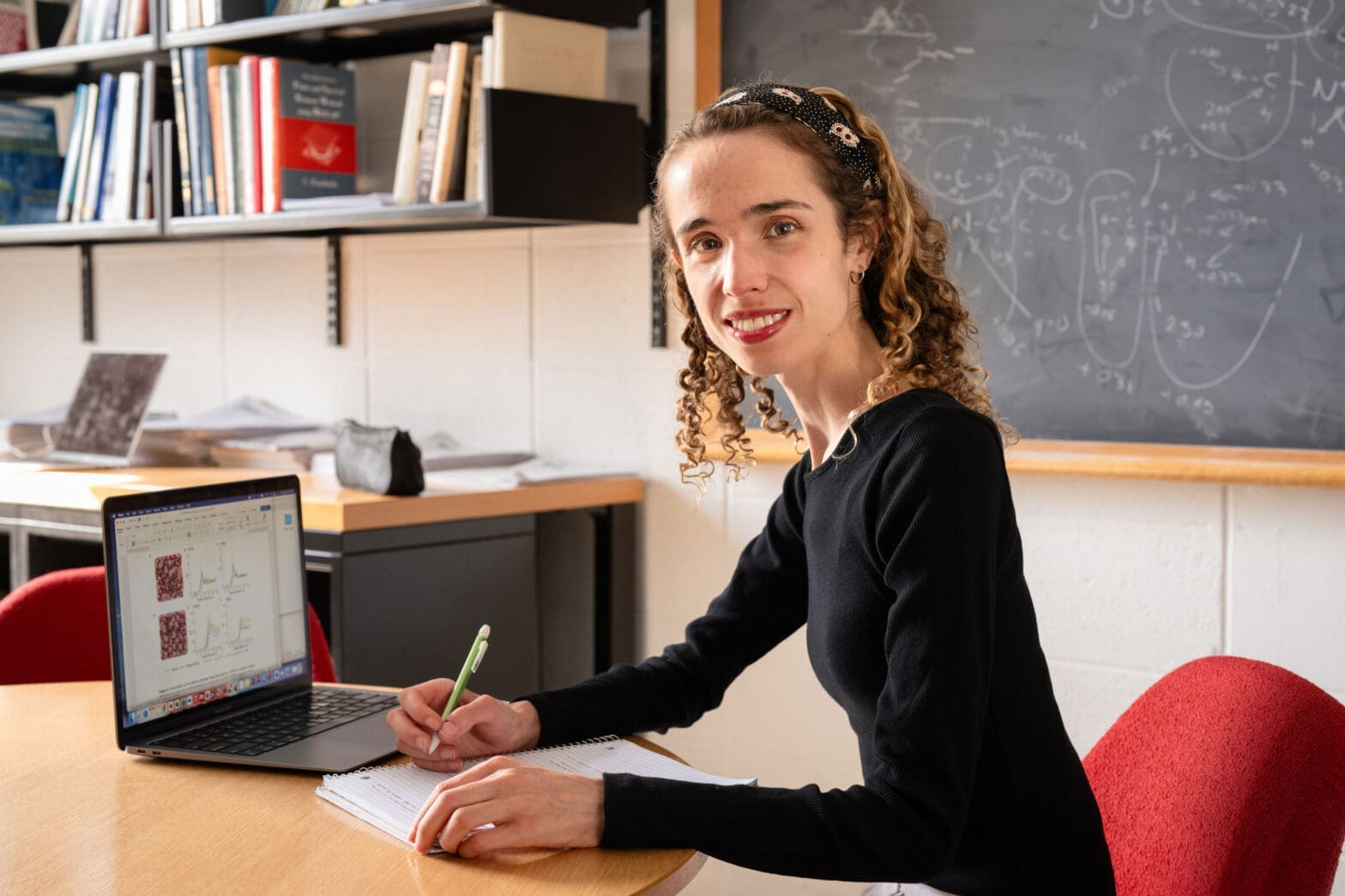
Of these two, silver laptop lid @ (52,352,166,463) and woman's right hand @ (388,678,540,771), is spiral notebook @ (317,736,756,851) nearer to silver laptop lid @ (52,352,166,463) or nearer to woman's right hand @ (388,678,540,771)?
woman's right hand @ (388,678,540,771)

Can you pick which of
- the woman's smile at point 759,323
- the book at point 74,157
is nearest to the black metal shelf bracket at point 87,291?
the book at point 74,157

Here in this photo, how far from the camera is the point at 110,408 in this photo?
300 cm

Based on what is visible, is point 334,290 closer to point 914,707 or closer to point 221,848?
point 221,848

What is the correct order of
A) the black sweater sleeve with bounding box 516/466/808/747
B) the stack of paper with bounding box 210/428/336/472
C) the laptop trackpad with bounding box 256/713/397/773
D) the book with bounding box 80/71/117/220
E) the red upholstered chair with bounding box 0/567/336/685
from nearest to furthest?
1. the laptop trackpad with bounding box 256/713/397/773
2. the black sweater sleeve with bounding box 516/466/808/747
3. the red upholstered chair with bounding box 0/567/336/685
4. the stack of paper with bounding box 210/428/336/472
5. the book with bounding box 80/71/117/220

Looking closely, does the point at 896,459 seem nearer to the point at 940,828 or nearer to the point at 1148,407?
the point at 940,828

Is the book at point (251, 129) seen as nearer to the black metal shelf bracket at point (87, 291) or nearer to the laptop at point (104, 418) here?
the laptop at point (104, 418)

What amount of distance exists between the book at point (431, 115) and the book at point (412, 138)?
13 mm

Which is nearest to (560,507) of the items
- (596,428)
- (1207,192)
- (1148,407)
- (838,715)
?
(596,428)

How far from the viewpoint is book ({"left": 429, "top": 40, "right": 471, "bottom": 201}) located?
101 inches

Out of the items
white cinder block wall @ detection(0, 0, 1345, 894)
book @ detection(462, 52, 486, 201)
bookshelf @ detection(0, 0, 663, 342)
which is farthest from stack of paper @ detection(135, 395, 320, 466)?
book @ detection(462, 52, 486, 201)

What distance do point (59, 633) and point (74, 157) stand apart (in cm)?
170

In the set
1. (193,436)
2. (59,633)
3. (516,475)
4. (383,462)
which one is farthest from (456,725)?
(193,436)

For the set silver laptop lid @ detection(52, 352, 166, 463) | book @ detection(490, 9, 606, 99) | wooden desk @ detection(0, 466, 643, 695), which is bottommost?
wooden desk @ detection(0, 466, 643, 695)

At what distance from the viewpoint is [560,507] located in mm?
2621
